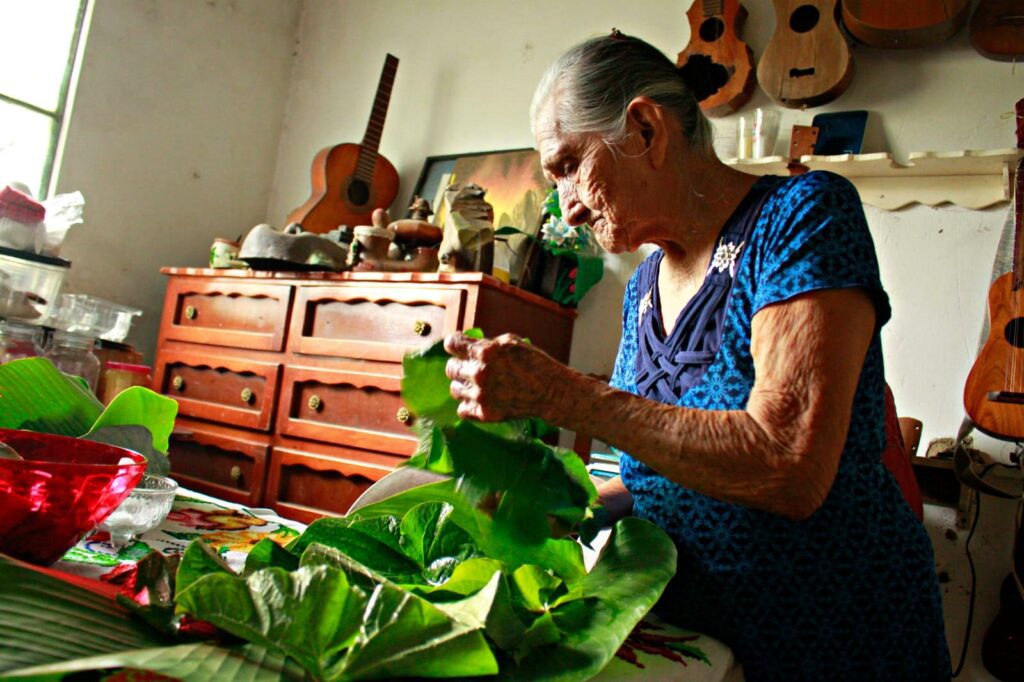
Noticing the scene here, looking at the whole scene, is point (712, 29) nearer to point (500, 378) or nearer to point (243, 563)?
point (500, 378)

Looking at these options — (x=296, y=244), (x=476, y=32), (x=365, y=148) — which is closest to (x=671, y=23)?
(x=476, y=32)

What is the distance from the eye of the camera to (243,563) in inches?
26.0

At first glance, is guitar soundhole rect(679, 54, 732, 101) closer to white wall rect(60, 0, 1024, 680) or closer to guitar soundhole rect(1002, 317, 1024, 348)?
white wall rect(60, 0, 1024, 680)

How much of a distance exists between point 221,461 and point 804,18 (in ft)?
7.18

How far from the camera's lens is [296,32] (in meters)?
3.44

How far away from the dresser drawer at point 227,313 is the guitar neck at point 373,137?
686 mm

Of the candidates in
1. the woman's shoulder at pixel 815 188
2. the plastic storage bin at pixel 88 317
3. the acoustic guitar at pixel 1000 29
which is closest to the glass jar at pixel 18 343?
the plastic storage bin at pixel 88 317

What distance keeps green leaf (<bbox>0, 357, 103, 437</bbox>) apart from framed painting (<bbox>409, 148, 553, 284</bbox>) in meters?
1.57

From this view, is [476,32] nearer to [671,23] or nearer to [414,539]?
[671,23]

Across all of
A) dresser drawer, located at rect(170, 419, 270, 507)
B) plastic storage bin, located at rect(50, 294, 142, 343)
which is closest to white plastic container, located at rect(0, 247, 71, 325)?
plastic storage bin, located at rect(50, 294, 142, 343)

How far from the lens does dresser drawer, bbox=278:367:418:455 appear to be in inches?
Answer: 81.4

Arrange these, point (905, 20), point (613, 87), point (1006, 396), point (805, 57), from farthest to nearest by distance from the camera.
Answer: point (805, 57) < point (905, 20) < point (1006, 396) < point (613, 87)

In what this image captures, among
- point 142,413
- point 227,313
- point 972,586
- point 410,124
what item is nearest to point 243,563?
point 142,413

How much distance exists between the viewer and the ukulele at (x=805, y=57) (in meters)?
1.98
